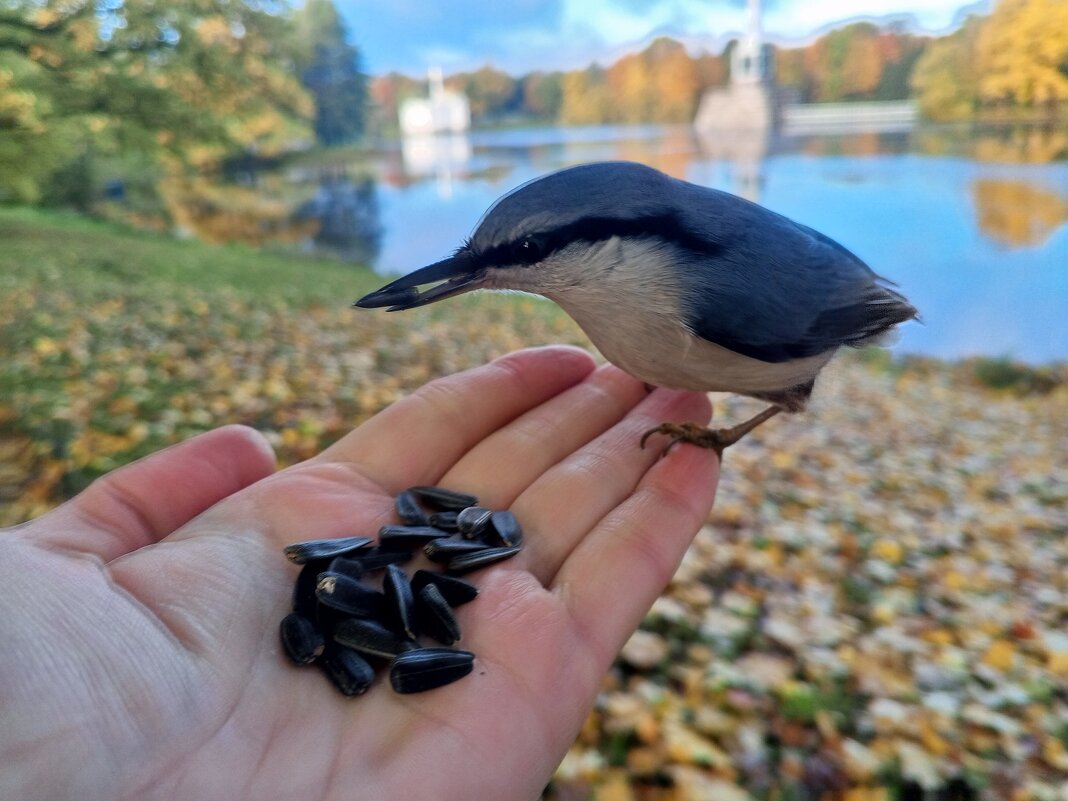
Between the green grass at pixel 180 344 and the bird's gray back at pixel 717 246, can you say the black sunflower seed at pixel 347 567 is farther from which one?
the green grass at pixel 180 344

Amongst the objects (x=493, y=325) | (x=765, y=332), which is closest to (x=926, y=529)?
(x=765, y=332)

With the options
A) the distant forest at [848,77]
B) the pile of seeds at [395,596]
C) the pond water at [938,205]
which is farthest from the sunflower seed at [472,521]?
the distant forest at [848,77]

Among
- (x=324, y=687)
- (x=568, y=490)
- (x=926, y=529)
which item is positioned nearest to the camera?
(x=324, y=687)

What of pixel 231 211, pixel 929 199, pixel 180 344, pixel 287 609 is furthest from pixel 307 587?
pixel 929 199

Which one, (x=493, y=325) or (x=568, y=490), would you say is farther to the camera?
(x=493, y=325)

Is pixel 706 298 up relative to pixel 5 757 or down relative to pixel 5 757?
up

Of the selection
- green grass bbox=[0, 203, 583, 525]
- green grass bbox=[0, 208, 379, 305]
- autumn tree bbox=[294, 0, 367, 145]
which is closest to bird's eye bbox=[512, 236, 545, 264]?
green grass bbox=[0, 203, 583, 525]

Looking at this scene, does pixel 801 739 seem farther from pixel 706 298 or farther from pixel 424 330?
pixel 424 330
